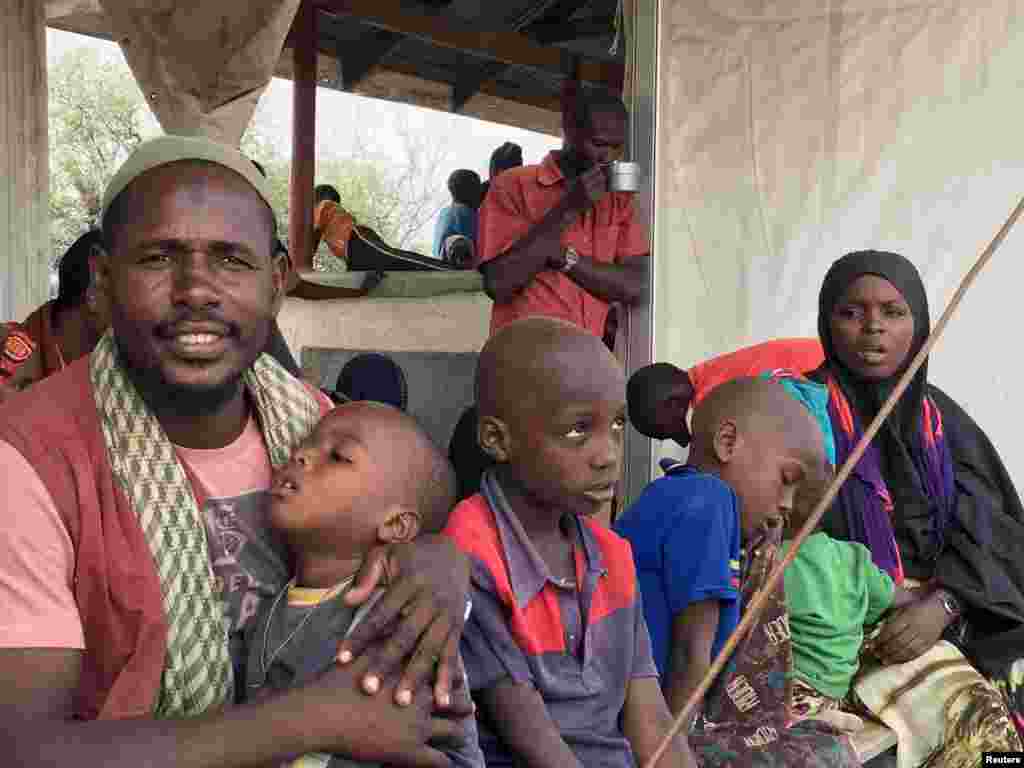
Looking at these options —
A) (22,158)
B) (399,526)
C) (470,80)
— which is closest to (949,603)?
(399,526)

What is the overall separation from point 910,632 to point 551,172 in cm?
183

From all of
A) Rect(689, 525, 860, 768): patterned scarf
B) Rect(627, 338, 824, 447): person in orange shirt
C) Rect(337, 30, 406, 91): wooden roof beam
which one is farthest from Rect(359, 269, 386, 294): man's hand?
Rect(689, 525, 860, 768): patterned scarf

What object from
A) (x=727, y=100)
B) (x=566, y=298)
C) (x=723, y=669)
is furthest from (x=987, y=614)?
(x=727, y=100)

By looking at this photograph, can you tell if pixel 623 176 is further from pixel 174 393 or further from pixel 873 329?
pixel 174 393

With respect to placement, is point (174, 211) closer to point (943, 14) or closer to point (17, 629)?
point (17, 629)

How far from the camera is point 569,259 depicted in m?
3.56

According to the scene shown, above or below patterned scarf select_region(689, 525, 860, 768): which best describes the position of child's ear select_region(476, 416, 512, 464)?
above

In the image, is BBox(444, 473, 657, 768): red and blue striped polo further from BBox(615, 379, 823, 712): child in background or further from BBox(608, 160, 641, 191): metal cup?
BBox(608, 160, 641, 191): metal cup

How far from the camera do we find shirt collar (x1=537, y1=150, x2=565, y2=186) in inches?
148

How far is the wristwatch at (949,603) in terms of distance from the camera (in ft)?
9.03

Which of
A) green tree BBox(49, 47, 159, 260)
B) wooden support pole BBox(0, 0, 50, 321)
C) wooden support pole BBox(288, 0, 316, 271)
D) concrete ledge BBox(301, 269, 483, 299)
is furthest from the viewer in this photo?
green tree BBox(49, 47, 159, 260)

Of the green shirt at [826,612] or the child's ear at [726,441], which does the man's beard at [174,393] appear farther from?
the green shirt at [826,612]

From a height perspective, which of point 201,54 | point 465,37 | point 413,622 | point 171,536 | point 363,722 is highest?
point 465,37

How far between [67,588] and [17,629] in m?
0.08
